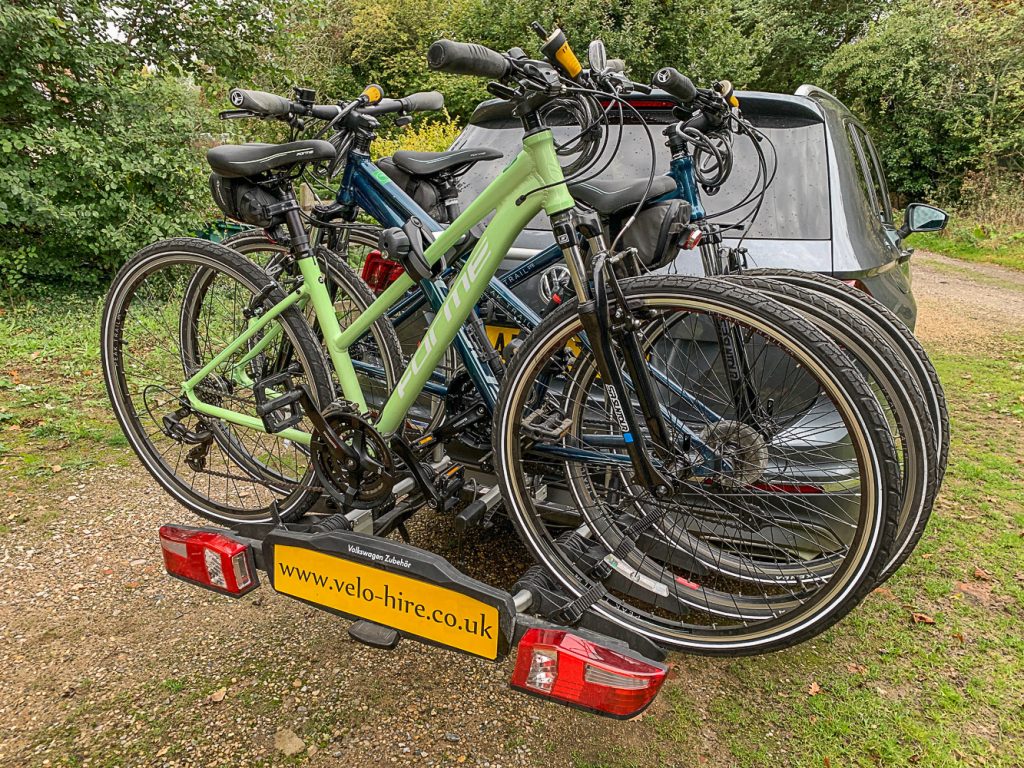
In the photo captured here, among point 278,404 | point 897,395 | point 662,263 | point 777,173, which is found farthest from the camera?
point 777,173

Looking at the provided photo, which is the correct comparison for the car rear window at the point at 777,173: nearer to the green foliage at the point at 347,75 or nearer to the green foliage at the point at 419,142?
the green foliage at the point at 347,75

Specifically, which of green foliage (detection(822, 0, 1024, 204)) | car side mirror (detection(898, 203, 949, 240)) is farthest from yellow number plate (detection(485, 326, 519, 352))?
green foliage (detection(822, 0, 1024, 204))

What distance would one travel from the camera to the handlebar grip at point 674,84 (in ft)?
7.08

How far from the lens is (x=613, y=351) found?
175 cm

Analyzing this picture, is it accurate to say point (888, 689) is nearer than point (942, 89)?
Yes

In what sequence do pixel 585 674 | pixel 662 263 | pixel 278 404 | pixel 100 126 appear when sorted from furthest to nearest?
pixel 100 126 → pixel 278 404 → pixel 662 263 → pixel 585 674

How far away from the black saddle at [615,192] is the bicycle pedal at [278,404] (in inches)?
43.2

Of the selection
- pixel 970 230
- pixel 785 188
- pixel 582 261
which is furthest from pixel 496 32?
pixel 582 261

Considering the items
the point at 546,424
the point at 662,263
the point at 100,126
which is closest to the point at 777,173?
the point at 662,263

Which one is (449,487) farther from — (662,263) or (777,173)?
(777,173)

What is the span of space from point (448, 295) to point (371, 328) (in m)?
0.57

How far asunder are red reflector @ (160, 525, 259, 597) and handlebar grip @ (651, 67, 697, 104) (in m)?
1.93

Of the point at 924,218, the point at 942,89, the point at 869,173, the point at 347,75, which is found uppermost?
the point at 942,89

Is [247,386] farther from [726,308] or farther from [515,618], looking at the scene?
[726,308]
